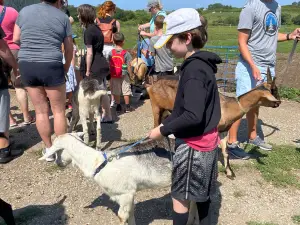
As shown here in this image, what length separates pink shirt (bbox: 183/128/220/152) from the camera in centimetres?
263

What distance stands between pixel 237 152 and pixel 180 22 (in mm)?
3507

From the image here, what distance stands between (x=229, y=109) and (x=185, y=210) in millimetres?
2215

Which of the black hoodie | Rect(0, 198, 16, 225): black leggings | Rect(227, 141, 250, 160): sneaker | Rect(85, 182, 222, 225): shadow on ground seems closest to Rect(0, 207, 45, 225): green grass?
Rect(0, 198, 16, 225): black leggings

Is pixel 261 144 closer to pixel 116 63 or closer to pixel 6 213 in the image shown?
pixel 116 63

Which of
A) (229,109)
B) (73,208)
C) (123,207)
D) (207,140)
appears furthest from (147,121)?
(207,140)

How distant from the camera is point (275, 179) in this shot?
479 centimetres

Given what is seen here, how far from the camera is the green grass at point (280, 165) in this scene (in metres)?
4.77

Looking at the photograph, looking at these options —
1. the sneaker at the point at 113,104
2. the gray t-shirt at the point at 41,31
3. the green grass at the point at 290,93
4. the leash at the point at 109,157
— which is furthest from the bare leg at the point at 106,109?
the green grass at the point at 290,93

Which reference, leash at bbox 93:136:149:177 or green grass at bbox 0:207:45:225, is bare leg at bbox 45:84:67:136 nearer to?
green grass at bbox 0:207:45:225

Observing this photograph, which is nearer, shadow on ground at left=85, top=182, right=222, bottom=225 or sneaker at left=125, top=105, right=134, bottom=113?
shadow on ground at left=85, top=182, right=222, bottom=225

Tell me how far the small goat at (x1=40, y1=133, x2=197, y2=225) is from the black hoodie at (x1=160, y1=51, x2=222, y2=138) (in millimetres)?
737

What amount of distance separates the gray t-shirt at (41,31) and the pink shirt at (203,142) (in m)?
2.50

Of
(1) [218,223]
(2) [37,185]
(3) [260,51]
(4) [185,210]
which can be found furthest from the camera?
(3) [260,51]

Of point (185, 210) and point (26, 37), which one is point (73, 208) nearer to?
point (185, 210)
